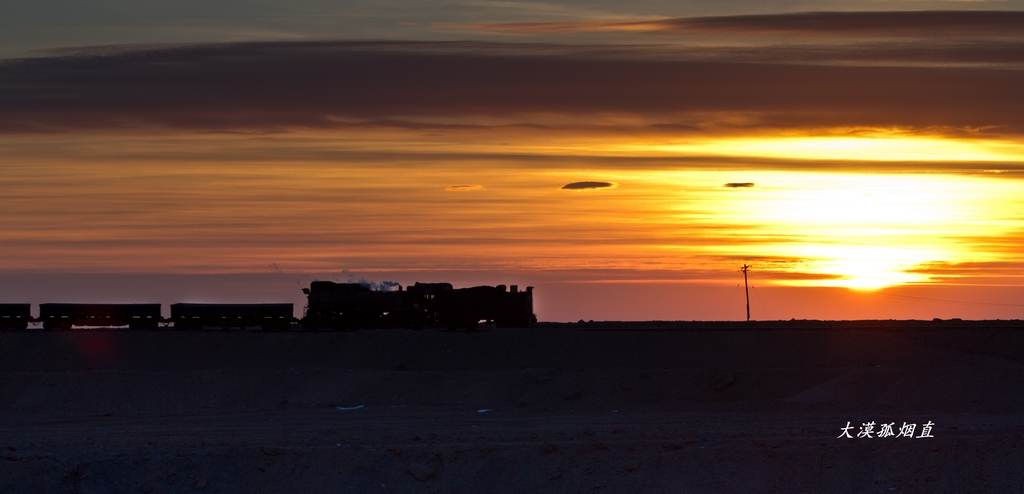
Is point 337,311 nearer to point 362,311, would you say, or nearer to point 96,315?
point 362,311

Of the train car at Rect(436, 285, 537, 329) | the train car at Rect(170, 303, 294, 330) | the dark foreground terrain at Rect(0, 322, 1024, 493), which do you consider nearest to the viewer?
the dark foreground terrain at Rect(0, 322, 1024, 493)

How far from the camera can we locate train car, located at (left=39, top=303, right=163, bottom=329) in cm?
5634

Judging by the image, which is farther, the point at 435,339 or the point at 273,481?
the point at 435,339

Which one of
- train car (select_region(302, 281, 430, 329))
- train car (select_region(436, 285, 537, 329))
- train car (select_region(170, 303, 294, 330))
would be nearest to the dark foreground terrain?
train car (select_region(170, 303, 294, 330))

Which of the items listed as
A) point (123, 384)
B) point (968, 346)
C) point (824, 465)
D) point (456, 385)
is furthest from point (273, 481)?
point (968, 346)

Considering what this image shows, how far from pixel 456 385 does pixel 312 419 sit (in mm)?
7266

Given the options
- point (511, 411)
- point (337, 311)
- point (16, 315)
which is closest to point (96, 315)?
point (16, 315)

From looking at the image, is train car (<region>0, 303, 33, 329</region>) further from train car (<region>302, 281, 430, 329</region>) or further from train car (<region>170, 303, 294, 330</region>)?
train car (<region>302, 281, 430, 329</region>)

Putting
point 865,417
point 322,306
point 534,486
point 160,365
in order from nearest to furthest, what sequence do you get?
point 534,486
point 865,417
point 160,365
point 322,306

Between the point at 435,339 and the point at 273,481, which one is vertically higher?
the point at 435,339

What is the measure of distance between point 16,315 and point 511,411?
3568cm

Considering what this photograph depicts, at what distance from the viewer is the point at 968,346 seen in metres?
46.0

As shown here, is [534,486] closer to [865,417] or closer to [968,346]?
[865,417]

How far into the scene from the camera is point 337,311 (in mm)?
57750
